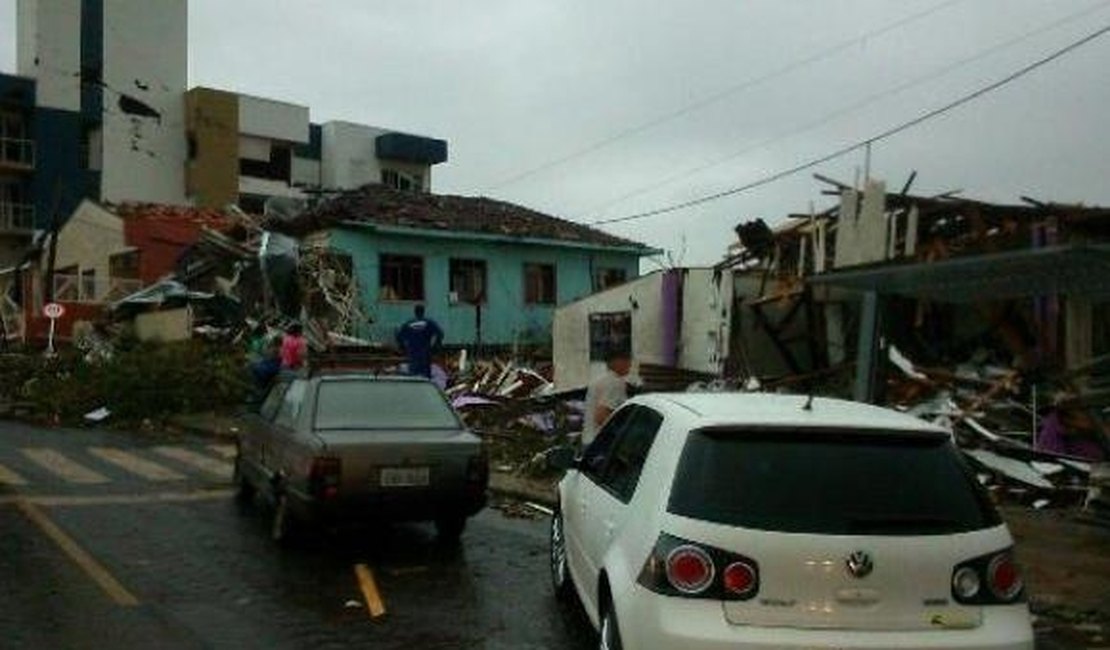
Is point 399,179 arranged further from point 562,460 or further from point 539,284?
point 562,460

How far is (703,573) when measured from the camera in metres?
4.85

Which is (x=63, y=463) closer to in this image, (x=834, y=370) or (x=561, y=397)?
(x=561, y=397)

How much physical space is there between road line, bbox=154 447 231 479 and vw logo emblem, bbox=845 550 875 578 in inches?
449

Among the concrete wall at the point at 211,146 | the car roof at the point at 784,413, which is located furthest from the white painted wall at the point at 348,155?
the car roof at the point at 784,413

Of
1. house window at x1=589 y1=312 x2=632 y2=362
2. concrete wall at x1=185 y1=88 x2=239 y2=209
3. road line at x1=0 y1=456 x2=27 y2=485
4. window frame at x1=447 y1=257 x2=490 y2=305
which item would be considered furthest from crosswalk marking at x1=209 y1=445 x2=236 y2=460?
concrete wall at x1=185 y1=88 x2=239 y2=209

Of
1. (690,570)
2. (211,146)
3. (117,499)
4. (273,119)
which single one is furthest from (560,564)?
(273,119)

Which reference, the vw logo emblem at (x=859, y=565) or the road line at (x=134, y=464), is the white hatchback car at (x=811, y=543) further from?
the road line at (x=134, y=464)

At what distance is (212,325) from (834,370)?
17.6 metres

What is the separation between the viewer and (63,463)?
16.2 m

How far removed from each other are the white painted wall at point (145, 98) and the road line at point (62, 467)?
48.5 m

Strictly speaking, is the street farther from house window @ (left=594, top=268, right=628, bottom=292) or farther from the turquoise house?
house window @ (left=594, top=268, right=628, bottom=292)

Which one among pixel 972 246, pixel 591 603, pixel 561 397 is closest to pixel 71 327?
pixel 561 397

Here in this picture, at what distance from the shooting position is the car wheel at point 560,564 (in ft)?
26.0

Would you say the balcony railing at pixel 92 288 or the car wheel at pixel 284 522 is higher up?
the balcony railing at pixel 92 288
